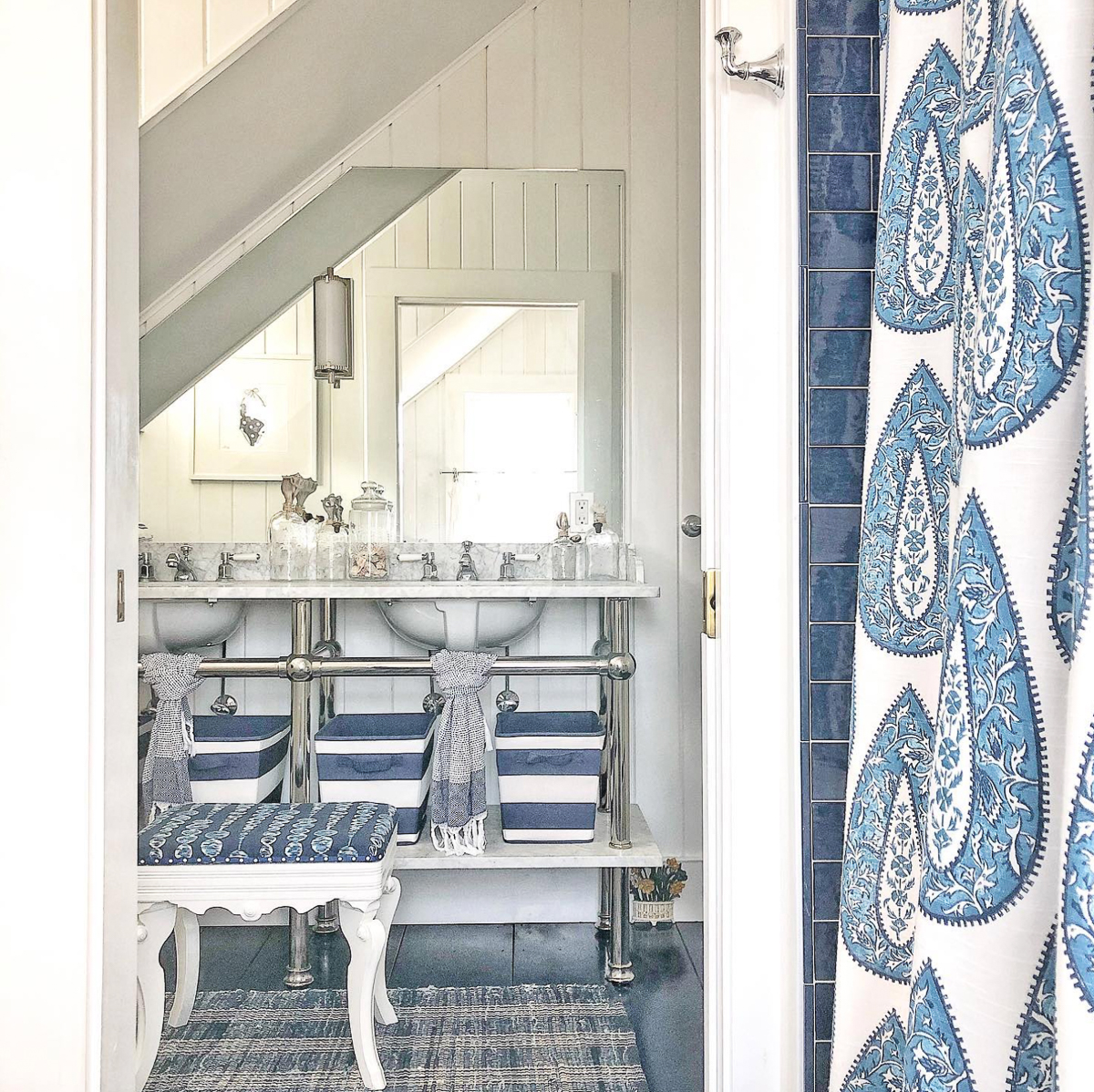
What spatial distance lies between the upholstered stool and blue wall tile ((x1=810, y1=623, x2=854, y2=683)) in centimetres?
112

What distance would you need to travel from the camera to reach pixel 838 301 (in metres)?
1.16

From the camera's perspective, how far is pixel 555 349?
302 cm

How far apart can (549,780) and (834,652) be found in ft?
4.88

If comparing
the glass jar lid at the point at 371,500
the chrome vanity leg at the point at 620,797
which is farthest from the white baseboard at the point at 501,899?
the glass jar lid at the point at 371,500

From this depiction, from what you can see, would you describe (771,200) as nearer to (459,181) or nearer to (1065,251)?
(1065,251)

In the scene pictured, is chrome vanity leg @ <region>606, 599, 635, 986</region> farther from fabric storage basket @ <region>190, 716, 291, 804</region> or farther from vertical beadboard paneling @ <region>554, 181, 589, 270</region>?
vertical beadboard paneling @ <region>554, 181, 589, 270</region>

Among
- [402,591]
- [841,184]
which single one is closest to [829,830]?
[841,184]

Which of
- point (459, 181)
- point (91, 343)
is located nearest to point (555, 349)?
point (459, 181)

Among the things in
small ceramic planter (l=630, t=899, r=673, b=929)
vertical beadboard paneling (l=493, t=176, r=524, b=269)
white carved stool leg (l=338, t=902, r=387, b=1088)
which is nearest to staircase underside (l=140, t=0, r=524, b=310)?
vertical beadboard paneling (l=493, t=176, r=524, b=269)

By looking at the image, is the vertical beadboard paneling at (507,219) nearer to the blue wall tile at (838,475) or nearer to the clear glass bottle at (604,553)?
the clear glass bottle at (604,553)

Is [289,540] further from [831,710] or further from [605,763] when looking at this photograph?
[831,710]

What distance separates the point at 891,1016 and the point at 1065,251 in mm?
686

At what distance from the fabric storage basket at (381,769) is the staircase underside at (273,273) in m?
1.18

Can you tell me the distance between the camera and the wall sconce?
2949 millimetres
